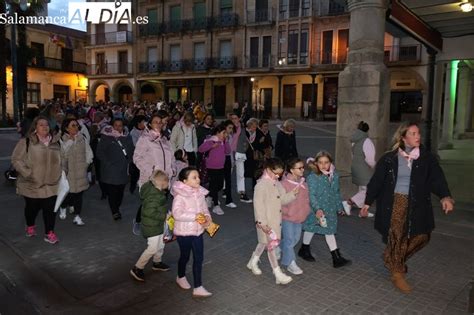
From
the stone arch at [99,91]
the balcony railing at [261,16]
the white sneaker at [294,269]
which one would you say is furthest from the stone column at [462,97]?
the stone arch at [99,91]

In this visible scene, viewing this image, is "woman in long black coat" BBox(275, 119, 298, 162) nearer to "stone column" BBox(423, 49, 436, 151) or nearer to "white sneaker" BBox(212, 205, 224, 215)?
"white sneaker" BBox(212, 205, 224, 215)

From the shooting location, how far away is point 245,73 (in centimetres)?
3278

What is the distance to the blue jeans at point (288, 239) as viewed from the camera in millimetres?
4781

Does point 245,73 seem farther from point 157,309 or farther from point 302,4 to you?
point 157,309

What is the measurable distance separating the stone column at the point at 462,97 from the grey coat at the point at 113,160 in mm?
14654

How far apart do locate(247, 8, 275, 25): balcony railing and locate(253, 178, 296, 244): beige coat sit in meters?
29.0

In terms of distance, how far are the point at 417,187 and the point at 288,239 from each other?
1.48m

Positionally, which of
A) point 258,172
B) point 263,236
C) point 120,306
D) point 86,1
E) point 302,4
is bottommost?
point 120,306

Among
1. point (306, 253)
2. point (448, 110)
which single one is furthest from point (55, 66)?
point (306, 253)

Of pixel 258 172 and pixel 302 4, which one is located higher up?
pixel 302 4

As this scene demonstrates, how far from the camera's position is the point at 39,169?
18.5ft

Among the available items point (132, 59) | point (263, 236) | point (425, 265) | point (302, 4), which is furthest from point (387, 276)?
point (132, 59)

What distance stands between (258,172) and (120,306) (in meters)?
2.10

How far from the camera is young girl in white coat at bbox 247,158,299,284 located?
4.45m
